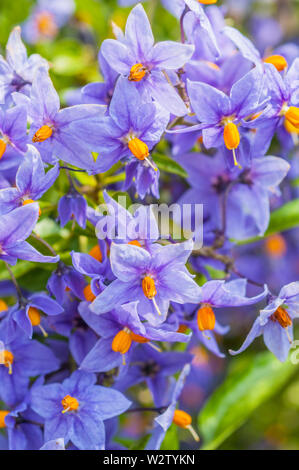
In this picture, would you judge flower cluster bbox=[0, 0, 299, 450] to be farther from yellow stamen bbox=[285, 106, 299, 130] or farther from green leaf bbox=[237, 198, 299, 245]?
green leaf bbox=[237, 198, 299, 245]

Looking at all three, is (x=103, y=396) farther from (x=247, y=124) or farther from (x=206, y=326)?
(x=247, y=124)

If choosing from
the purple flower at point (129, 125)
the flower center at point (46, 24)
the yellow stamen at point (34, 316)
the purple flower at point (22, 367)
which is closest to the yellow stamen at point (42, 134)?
the purple flower at point (129, 125)

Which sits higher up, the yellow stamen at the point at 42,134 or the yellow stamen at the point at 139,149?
the yellow stamen at the point at 42,134

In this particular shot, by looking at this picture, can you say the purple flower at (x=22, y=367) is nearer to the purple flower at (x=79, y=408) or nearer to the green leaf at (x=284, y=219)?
the purple flower at (x=79, y=408)

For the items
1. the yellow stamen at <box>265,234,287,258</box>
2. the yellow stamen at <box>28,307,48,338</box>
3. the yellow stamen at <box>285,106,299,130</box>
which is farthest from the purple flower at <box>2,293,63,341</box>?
the yellow stamen at <box>265,234,287,258</box>

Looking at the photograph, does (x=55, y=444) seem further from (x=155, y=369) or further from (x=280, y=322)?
(x=280, y=322)

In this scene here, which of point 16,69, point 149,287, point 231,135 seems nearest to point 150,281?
point 149,287
